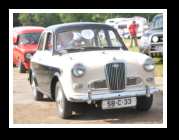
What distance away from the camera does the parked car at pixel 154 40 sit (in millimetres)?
10945

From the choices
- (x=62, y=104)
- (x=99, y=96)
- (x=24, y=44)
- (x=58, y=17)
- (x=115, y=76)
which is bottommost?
(x=62, y=104)

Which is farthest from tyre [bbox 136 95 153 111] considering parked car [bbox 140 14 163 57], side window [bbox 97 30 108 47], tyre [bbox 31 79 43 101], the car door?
tyre [bbox 31 79 43 101]

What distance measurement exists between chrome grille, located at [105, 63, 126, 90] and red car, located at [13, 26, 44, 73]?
150 cm

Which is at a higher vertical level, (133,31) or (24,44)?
(133,31)

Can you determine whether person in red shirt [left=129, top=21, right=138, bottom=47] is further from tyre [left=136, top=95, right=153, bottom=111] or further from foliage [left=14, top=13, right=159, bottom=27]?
tyre [left=136, top=95, right=153, bottom=111]

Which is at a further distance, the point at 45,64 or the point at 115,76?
the point at 45,64

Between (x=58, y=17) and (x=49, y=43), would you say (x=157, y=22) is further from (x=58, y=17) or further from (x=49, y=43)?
(x=49, y=43)

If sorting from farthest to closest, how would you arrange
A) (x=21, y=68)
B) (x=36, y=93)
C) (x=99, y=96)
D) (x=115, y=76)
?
(x=36, y=93) < (x=21, y=68) < (x=115, y=76) < (x=99, y=96)

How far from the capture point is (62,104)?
35.0 feet

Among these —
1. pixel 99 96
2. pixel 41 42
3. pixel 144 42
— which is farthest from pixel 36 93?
pixel 144 42

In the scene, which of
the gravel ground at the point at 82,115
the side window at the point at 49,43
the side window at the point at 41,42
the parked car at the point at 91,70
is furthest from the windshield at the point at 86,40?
the gravel ground at the point at 82,115

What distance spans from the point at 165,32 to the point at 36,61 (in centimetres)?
216

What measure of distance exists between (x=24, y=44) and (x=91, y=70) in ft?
5.70

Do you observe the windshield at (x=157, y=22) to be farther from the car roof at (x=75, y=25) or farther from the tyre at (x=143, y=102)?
the tyre at (x=143, y=102)
